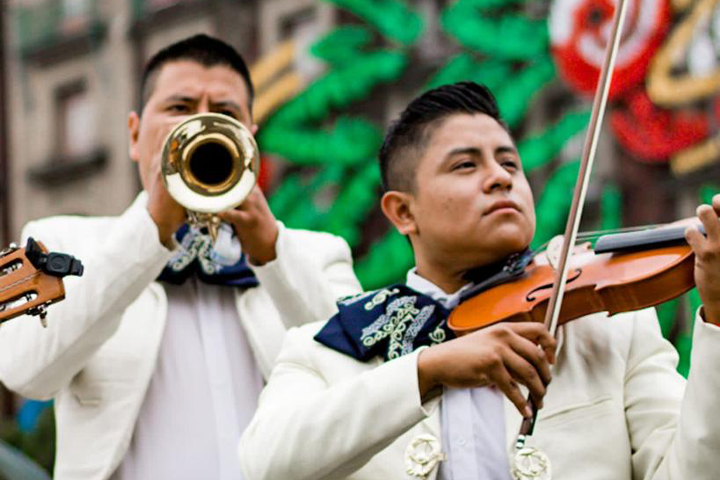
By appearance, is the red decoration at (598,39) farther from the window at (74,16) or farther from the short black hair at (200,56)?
the short black hair at (200,56)

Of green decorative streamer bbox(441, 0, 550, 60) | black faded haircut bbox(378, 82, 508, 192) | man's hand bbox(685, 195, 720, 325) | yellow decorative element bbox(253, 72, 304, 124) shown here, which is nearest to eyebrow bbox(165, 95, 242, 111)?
black faded haircut bbox(378, 82, 508, 192)

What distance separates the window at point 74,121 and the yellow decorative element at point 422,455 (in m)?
13.5

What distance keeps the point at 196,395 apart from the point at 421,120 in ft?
3.08

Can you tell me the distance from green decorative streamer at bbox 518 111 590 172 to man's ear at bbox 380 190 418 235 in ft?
→ 29.7

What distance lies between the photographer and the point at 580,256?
3340 millimetres

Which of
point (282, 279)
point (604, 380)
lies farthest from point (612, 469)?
point (282, 279)

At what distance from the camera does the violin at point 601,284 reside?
119 inches

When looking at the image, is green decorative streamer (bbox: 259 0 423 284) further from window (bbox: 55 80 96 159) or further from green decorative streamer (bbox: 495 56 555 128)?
window (bbox: 55 80 96 159)

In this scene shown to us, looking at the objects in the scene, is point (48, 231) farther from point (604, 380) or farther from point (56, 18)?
point (56, 18)

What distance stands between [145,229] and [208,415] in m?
0.52

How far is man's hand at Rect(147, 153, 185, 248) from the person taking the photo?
12.6 ft

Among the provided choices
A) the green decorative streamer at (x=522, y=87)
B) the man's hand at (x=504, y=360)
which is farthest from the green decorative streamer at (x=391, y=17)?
the man's hand at (x=504, y=360)

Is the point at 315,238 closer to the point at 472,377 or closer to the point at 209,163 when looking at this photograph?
the point at 209,163

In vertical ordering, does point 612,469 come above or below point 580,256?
below
